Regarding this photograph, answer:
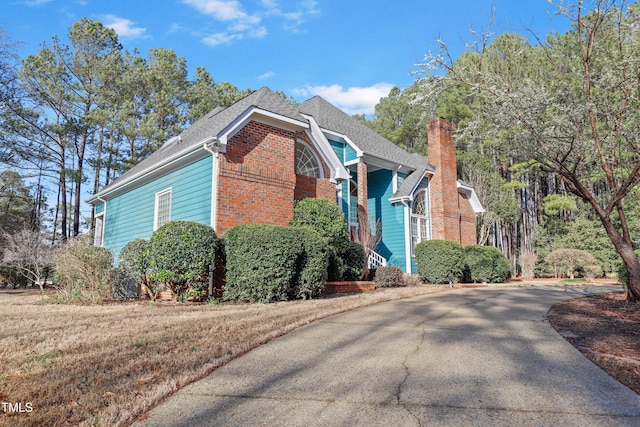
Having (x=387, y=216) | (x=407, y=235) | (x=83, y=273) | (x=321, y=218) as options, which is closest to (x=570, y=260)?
(x=407, y=235)

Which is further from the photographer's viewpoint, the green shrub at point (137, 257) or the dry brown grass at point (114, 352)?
the green shrub at point (137, 257)

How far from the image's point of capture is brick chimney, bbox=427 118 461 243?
17.1 m

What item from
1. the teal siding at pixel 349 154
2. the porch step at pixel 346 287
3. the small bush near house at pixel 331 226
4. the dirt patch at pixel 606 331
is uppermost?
the teal siding at pixel 349 154

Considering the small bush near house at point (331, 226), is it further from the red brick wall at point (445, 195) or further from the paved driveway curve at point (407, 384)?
the red brick wall at point (445, 195)

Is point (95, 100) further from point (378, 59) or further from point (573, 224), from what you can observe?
point (573, 224)

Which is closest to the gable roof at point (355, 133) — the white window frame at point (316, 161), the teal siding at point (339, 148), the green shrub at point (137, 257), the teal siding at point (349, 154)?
the teal siding at point (349, 154)

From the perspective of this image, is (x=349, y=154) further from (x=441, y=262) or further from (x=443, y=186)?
(x=441, y=262)

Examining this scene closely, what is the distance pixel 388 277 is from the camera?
41.3 ft

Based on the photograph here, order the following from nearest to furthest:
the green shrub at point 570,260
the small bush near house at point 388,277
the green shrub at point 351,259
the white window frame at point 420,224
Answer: the green shrub at point 351,259 → the small bush near house at point 388,277 → the white window frame at point 420,224 → the green shrub at point 570,260

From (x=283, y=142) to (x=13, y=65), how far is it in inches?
455

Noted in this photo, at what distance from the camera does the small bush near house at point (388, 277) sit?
41.0 feet

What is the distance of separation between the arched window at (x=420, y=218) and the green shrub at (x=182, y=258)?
10604mm

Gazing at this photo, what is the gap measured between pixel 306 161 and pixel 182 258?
616 centimetres

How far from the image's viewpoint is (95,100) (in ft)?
78.3
